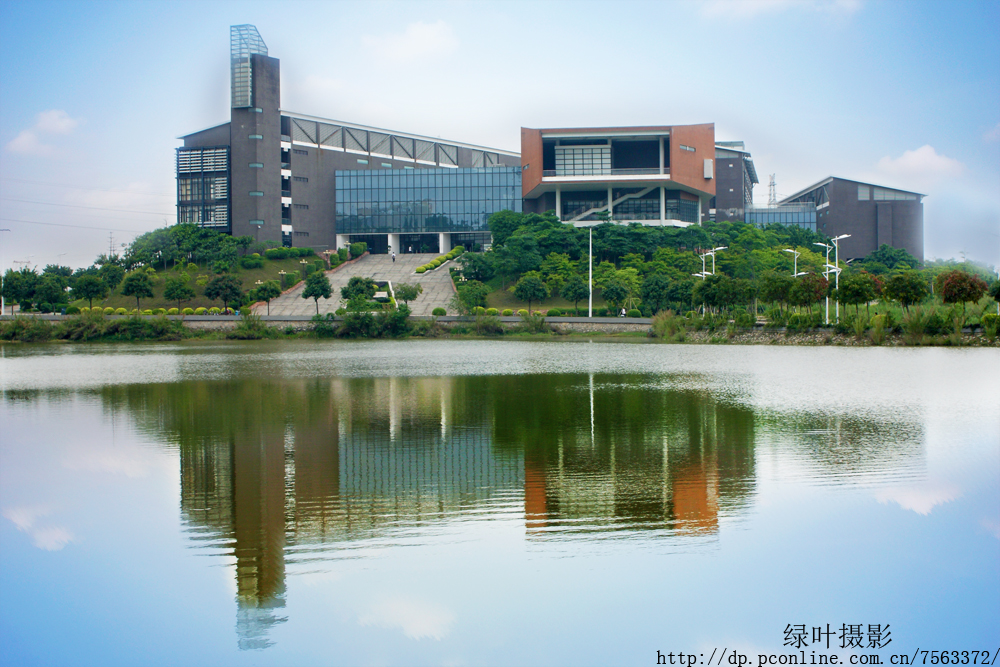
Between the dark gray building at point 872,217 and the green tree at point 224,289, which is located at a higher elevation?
the dark gray building at point 872,217

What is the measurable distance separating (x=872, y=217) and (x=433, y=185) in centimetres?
4675

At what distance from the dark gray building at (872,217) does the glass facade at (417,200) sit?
3602 centimetres

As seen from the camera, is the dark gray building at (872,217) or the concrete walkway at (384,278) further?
the dark gray building at (872,217)

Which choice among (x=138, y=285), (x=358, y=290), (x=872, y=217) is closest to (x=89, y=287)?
(x=138, y=285)

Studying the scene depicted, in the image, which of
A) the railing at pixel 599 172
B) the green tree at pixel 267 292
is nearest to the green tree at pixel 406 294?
the green tree at pixel 267 292

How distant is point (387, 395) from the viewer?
719 inches

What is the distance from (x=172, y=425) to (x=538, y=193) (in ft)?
222

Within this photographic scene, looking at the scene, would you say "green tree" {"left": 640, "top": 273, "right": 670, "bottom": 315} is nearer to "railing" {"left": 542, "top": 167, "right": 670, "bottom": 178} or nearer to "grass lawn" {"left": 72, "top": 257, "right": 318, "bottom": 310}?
"railing" {"left": 542, "top": 167, "right": 670, "bottom": 178}

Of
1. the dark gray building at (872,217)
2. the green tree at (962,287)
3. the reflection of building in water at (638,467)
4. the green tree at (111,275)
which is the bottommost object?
the reflection of building in water at (638,467)

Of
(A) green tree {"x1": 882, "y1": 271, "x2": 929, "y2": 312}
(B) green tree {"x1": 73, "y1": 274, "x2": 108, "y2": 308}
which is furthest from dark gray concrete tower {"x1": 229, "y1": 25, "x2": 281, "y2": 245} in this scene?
(A) green tree {"x1": 882, "y1": 271, "x2": 929, "y2": 312}

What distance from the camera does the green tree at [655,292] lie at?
5275cm

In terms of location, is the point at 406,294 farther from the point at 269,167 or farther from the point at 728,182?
the point at 728,182

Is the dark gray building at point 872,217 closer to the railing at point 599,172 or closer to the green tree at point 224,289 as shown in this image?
the railing at point 599,172

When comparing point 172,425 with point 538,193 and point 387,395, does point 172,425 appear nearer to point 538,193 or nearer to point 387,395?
point 387,395
